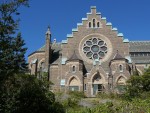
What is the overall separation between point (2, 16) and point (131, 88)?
23550 mm

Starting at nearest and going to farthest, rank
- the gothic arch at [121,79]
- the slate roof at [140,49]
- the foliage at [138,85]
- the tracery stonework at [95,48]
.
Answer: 1. the foliage at [138,85]
2. the gothic arch at [121,79]
3. the tracery stonework at [95,48]
4. the slate roof at [140,49]

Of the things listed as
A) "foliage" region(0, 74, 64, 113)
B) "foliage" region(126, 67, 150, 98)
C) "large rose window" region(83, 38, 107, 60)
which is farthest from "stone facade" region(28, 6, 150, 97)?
"foliage" region(0, 74, 64, 113)

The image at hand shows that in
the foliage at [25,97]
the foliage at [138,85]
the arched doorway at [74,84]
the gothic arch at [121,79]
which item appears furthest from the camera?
the arched doorway at [74,84]

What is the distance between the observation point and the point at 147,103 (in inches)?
1048

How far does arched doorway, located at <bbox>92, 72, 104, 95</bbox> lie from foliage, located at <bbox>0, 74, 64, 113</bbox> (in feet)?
71.8

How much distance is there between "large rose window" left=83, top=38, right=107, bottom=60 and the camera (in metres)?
59.4

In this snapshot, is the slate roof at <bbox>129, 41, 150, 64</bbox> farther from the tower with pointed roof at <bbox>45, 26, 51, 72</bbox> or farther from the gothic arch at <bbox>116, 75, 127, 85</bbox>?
the tower with pointed roof at <bbox>45, 26, 51, 72</bbox>

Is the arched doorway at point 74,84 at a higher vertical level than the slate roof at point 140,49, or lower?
lower

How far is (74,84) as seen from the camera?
55.9m

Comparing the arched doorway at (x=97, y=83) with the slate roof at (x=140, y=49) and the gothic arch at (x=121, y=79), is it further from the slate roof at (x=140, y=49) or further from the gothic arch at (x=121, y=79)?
the slate roof at (x=140, y=49)

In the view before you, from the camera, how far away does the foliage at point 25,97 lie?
27.3 metres

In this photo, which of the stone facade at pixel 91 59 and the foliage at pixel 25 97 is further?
the stone facade at pixel 91 59

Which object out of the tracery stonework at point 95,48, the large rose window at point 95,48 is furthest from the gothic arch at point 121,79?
the large rose window at point 95,48

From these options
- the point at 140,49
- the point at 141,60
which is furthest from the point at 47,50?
the point at 140,49
